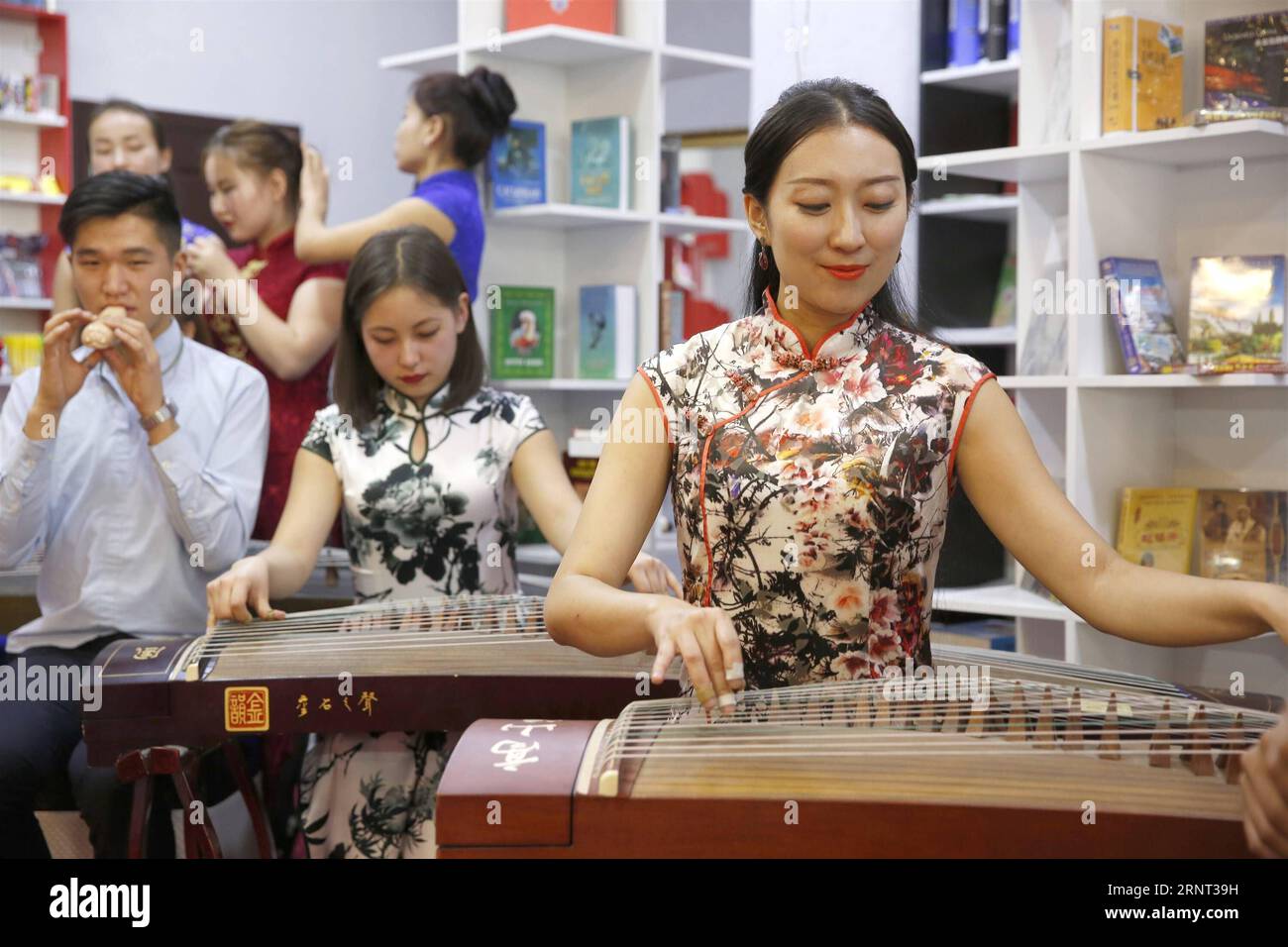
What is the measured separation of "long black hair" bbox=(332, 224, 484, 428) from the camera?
7.78 feet

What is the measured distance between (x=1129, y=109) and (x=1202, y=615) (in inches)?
70.7

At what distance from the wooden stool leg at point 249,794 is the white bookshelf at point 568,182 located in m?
1.81

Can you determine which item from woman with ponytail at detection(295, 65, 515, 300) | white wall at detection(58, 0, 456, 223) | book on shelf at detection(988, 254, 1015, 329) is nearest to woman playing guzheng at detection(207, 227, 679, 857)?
woman with ponytail at detection(295, 65, 515, 300)

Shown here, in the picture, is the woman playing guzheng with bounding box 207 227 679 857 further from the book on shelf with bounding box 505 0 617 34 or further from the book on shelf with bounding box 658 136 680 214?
the book on shelf with bounding box 658 136 680 214

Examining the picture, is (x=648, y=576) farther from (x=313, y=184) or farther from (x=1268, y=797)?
(x=313, y=184)

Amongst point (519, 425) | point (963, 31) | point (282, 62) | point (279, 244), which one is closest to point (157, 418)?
point (519, 425)

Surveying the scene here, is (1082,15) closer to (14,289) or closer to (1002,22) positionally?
(1002,22)

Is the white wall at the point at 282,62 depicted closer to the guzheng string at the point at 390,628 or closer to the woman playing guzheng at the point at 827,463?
the guzheng string at the point at 390,628

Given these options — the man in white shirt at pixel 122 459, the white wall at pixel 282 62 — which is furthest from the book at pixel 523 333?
the white wall at pixel 282 62

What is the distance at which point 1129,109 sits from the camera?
2883 millimetres

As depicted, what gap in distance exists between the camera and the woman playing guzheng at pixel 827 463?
147cm

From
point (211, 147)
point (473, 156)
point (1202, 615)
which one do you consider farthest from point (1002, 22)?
point (1202, 615)

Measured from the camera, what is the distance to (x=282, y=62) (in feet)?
23.7

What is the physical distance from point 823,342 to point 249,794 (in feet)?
4.29
